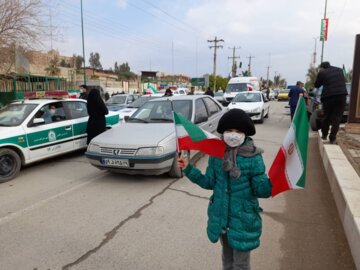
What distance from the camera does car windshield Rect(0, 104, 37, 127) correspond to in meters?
6.07

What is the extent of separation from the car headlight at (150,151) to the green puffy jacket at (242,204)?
2901 mm

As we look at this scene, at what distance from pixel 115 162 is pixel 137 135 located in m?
0.66

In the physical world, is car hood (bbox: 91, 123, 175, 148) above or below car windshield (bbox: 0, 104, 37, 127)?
below

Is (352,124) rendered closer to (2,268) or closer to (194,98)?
(194,98)

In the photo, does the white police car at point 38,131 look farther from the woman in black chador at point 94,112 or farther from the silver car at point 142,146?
the silver car at point 142,146

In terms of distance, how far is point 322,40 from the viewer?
31438mm

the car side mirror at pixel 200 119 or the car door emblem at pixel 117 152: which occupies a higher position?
the car side mirror at pixel 200 119

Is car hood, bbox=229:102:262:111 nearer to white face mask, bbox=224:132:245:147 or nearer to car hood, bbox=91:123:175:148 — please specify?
car hood, bbox=91:123:175:148

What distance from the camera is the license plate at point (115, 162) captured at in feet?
16.7

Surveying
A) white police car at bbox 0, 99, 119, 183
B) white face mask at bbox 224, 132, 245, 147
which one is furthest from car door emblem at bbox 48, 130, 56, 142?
white face mask at bbox 224, 132, 245, 147

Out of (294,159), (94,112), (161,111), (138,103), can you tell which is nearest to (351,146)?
(161,111)

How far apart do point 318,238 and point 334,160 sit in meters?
2.21

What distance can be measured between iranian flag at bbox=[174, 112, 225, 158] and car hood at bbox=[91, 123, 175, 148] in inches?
103

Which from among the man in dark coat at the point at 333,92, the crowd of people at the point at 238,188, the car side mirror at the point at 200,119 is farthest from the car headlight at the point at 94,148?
the man in dark coat at the point at 333,92
